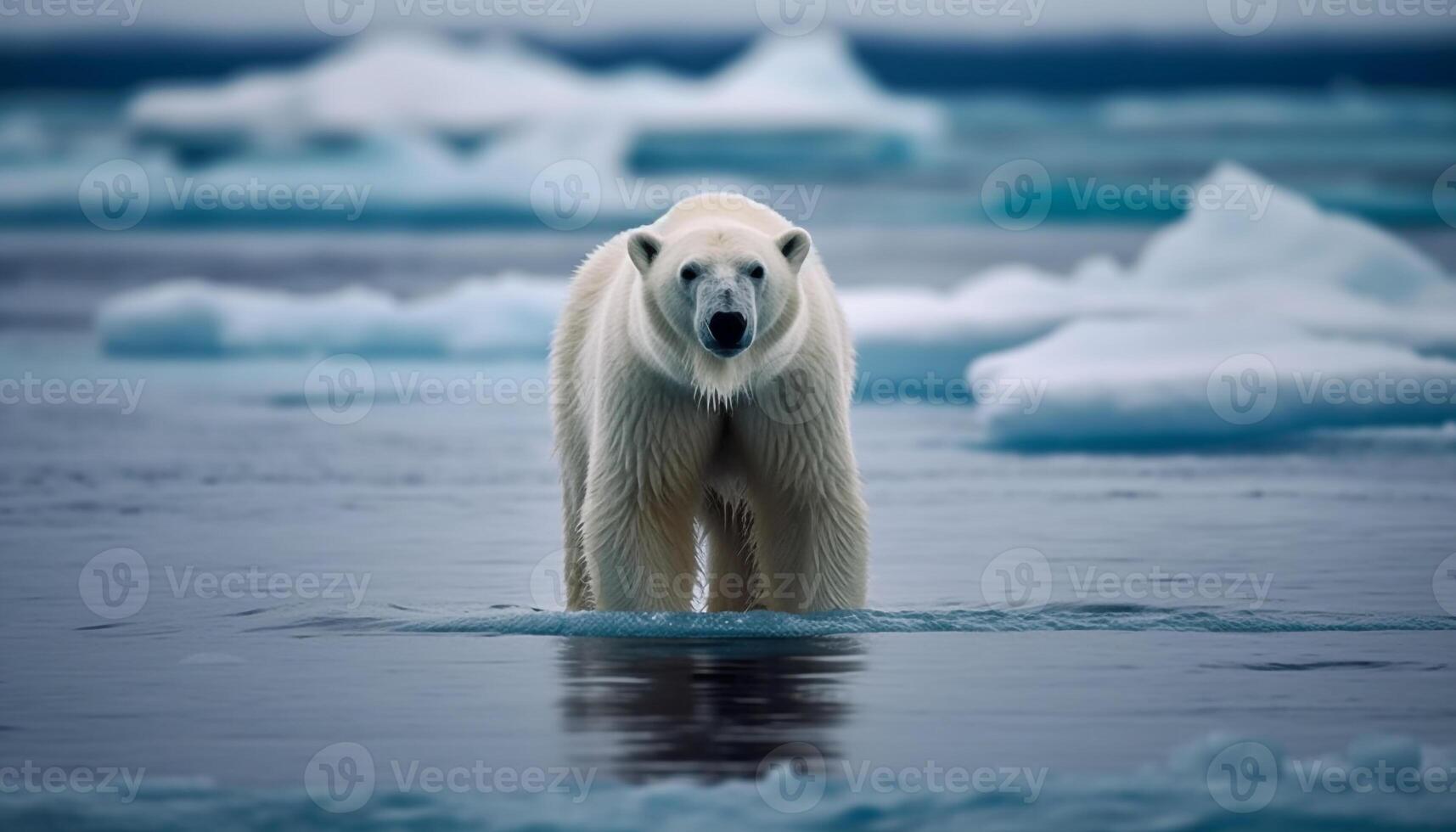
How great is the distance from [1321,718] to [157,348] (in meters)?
20.9

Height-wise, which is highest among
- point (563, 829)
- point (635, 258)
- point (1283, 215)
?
point (1283, 215)

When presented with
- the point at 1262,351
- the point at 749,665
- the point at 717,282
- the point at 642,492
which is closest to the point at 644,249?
the point at 717,282

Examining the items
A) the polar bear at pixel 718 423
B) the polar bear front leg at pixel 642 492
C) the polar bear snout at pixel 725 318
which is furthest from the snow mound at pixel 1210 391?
the polar bear snout at pixel 725 318

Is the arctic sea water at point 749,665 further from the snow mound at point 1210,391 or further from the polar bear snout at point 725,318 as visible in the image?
the snow mound at point 1210,391

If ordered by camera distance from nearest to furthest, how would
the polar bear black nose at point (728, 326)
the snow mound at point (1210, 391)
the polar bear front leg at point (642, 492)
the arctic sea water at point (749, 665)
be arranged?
the arctic sea water at point (749, 665) → the polar bear black nose at point (728, 326) → the polar bear front leg at point (642, 492) → the snow mound at point (1210, 391)

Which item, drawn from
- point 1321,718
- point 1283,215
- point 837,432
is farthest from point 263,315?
point 1321,718

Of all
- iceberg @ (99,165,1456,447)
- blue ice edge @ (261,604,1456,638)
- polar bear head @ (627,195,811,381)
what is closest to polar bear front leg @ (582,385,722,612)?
blue ice edge @ (261,604,1456,638)

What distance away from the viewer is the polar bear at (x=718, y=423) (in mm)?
7617

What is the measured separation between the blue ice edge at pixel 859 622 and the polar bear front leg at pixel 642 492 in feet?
0.46

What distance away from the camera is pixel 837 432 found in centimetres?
808

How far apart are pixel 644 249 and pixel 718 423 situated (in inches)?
28.6

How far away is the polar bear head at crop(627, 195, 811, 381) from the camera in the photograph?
23.9 feet

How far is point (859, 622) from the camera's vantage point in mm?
8125

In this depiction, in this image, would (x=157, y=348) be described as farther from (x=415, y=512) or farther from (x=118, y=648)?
(x=118, y=648)
